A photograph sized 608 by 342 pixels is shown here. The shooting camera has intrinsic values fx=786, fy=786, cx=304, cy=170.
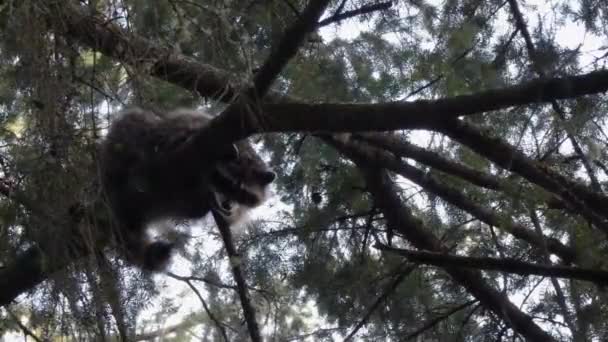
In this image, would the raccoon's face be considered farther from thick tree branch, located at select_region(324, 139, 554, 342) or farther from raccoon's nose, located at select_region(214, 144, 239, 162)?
thick tree branch, located at select_region(324, 139, 554, 342)

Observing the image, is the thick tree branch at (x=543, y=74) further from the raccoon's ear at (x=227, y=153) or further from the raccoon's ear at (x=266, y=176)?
the raccoon's ear at (x=266, y=176)

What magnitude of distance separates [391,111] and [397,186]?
1.29 metres

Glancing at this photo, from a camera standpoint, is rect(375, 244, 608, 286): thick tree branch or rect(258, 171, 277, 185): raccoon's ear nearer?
rect(375, 244, 608, 286): thick tree branch

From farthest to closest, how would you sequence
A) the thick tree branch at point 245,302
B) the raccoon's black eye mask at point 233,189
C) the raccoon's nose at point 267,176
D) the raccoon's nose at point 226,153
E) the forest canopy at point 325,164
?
the raccoon's nose at point 267,176
the raccoon's black eye mask at point 233,189
the thick tree branch at point 245,302
the raccoon's nose at point 226,153
the forest canopy at point 325,164

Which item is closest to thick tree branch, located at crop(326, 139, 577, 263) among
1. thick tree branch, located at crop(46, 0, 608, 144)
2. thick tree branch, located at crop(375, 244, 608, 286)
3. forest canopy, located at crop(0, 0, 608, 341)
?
forest canopy, located at crop(0, 0, 608, 341)

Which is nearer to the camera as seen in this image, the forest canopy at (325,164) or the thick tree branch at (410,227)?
the forest canopy at (325,164)

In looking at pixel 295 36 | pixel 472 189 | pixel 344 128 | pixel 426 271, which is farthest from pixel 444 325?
pixel 295 36

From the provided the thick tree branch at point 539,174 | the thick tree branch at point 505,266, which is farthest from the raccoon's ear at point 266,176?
the thick tree branch at point 505,266

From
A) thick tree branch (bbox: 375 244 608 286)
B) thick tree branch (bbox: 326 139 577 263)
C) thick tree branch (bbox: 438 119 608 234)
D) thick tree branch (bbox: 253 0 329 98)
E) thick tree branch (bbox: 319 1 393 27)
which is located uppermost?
thick tree branch (bbox: 326 139 577 263)

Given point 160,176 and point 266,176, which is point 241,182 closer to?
point 266,176

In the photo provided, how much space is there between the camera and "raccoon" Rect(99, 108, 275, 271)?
3234 millimetres

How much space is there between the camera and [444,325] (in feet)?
12.6

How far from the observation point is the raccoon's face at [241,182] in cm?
381

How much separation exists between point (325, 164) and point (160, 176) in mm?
1196
